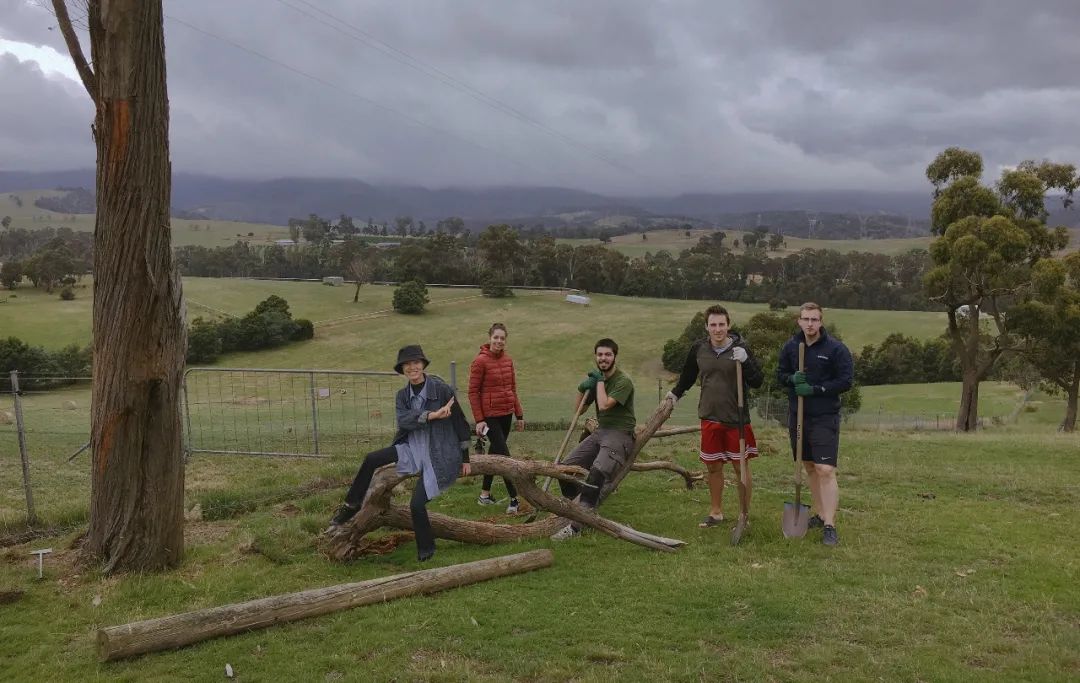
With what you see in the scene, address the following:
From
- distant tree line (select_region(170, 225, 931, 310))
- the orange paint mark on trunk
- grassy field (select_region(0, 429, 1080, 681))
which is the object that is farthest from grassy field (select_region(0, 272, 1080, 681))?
distant tree line (select_region(170, 225, 931, 310))

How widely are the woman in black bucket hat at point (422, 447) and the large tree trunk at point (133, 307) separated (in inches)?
65.4

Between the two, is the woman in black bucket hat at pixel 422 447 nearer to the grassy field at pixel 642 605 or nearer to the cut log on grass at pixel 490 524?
the cut log on grass at pixel 490 524

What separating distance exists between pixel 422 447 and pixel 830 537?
13.4 feet

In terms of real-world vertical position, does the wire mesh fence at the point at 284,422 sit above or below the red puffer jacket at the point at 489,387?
below

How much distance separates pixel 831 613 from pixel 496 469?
3.29 meters

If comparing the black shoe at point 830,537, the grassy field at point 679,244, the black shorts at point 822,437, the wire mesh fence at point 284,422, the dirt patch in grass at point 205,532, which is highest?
the grassy field at point 679,244

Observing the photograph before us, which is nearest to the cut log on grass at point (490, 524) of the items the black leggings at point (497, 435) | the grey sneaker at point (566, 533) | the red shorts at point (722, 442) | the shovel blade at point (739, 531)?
the grey sneaker at point (566, 533)

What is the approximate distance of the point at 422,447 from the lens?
7.05 m

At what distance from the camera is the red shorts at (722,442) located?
7.77 meters

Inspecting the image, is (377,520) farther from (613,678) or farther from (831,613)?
(831,613)

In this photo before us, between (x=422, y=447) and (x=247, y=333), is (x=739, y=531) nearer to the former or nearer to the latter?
(x=422, y=447)

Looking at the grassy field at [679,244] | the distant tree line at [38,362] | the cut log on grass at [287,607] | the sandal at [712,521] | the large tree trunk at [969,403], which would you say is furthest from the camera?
the grassy field at [679,244]

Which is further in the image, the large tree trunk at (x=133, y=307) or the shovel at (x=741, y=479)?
the shovel at (x=741, y=479)

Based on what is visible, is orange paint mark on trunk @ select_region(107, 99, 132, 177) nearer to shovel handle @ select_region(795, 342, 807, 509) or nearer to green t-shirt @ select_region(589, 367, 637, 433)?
green t-shirt @ select_region(589, 367, 637, 433)
